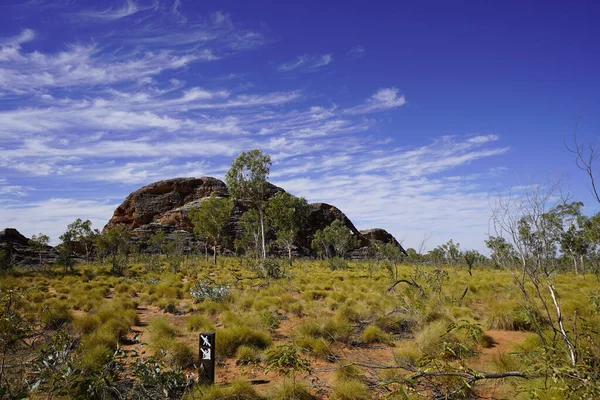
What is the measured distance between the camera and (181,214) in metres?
90.1

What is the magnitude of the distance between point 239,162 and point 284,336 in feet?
89.5

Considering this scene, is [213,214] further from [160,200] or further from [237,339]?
[160,200]

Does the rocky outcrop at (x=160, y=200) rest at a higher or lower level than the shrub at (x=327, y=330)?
higher

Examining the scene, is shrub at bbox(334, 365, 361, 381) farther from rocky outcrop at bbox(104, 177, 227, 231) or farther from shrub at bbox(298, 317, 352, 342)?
rocky outcrop at bbox(104, 177, 227, 231)

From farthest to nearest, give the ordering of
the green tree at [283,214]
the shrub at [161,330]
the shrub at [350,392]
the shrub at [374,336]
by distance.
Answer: the green tree at [283,214] → the shrub at [374,336] → the shrub at [161,330] → the shrub at [350,392]

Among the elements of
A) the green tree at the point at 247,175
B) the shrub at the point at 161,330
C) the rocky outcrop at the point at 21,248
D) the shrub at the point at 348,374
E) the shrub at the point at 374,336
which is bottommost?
the shrub at the point at 374,336

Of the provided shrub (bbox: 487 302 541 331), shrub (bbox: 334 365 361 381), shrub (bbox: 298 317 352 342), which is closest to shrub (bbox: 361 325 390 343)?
shrub (bbox: 298 317 352 342)

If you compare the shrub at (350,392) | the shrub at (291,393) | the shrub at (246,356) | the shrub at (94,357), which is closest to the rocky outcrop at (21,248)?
the shrub at (94,357)

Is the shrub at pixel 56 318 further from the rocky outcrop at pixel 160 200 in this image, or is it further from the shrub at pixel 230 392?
the rocky outcrop at pixel 160 200

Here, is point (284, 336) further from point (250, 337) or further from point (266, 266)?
point (266, 266)

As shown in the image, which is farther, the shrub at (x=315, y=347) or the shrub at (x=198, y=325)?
the shrub at (x=198, y=325)

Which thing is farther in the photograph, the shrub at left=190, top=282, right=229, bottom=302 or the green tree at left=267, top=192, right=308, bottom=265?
the green tree at left=267, top=192, right=308, bottom=265

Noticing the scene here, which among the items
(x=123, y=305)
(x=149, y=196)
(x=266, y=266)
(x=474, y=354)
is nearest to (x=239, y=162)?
(x=266, y=266)

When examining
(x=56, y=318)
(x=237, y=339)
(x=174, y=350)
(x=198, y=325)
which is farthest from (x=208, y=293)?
(x=174, y=350)
